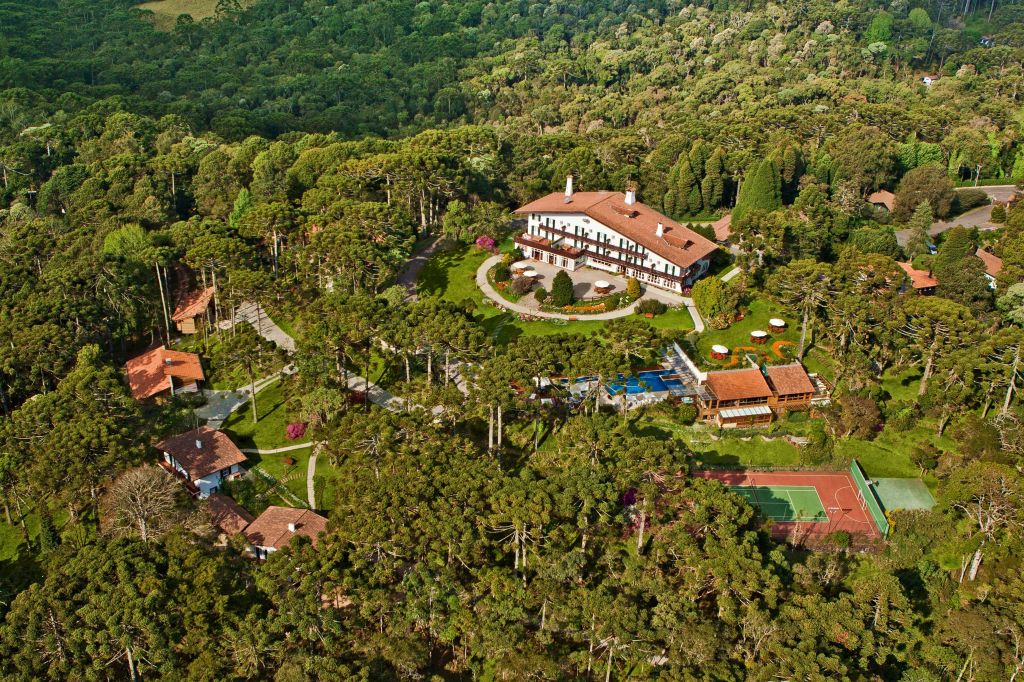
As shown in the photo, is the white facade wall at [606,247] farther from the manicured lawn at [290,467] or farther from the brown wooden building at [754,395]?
the manicured lawn at [290,467]

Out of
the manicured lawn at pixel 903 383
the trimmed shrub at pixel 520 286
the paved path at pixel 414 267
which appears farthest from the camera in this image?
the paved path at pixel 414 267

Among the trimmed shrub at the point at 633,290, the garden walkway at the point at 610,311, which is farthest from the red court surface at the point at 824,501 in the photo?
the trimmed shrub at the point at 633,290

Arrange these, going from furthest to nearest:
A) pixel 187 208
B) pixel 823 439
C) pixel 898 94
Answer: pixel 898 94 → pixel 187 208 → pixel 823 439

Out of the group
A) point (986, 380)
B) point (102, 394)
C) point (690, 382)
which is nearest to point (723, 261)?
point (690, 382)

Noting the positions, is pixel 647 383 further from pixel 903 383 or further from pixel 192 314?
pixel 192 314

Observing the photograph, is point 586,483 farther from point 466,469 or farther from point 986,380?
point 986,380

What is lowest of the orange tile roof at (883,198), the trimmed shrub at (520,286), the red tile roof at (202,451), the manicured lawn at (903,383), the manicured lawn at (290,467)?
the manicured lawn at (290,467)
